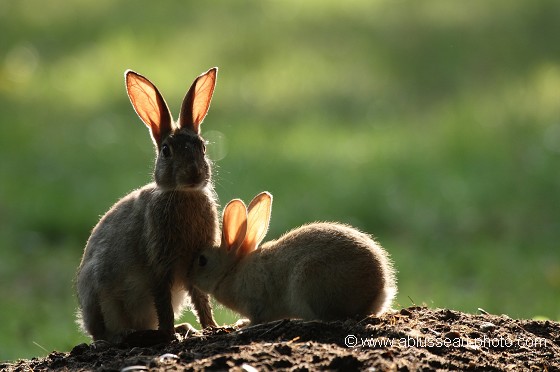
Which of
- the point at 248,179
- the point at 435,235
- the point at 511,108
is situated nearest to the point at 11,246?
the point at 248,179

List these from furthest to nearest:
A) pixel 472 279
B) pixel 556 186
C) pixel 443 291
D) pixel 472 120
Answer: pixel 472 120 → pixel 556 186 → pixel 472 279 → pixel 443 291

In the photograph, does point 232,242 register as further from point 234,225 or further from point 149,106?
point 149,106

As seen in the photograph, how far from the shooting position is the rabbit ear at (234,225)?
20.0 feet

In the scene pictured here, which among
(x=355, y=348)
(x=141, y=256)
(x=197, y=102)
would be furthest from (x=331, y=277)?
(x=197, y=102)

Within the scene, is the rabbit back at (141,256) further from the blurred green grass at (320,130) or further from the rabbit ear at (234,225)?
the blurred green grass at (320,130)

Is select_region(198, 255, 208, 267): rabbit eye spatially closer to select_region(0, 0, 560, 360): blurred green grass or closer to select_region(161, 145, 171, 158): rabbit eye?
select_region(161, 145, 171, 158): rabbit eye

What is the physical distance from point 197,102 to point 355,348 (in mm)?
2215

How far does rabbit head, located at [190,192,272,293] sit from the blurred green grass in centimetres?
206

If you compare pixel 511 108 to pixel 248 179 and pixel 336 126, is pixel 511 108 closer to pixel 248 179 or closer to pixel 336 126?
pixel 336 126

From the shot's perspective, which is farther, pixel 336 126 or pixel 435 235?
pixel 336 126

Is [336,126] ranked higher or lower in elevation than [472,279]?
higher

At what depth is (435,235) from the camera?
11.1m

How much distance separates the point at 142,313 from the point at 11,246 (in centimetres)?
498

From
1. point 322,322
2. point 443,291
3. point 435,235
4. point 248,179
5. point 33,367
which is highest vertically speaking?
point 248,179
